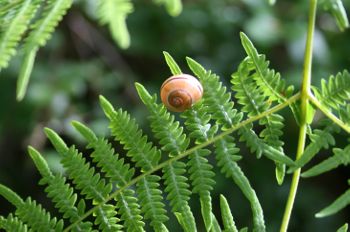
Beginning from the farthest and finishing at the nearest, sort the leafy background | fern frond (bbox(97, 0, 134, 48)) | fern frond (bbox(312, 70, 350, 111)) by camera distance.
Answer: the leafy background
fern frond (bbox(312, 70, 350, 111))
fern frond (bbox(97, 0, 134, 48))

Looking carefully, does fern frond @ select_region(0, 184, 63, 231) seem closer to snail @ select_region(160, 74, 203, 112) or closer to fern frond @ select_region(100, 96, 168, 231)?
fern frond @ select_region(100, 96, 168, 231)

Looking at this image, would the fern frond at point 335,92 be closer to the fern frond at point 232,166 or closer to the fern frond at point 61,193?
the fern frond at point 232,166

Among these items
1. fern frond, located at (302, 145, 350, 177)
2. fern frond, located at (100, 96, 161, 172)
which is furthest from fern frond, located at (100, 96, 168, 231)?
fern frond, located at (302, 145, 350, 177)

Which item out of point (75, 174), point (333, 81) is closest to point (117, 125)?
point (75, 174)

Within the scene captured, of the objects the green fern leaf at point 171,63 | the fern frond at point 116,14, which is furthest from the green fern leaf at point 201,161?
the fern frond at point 116,14

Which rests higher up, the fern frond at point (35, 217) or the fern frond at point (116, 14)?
the fern frond at point (116, 14)

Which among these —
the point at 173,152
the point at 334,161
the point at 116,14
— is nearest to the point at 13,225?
the point at 173,152

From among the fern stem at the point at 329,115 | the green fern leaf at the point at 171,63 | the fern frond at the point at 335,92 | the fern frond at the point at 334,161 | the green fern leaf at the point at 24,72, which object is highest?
the green fern leaf at the point at 171,63
